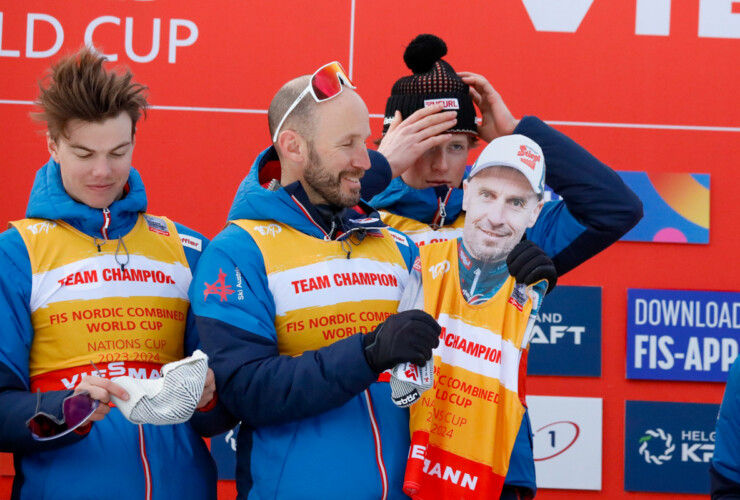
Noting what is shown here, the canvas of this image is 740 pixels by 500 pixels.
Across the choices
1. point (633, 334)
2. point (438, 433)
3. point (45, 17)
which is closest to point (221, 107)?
point (45, 17)

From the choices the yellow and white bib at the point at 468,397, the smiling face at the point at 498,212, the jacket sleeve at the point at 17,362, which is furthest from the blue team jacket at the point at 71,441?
the smiling face at the point at 498,212

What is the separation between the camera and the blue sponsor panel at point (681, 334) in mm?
2998

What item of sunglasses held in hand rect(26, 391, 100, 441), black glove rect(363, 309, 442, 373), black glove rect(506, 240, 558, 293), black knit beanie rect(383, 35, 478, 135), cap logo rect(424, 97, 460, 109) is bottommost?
sunglasses held in hand rect(26, 391, 100, 441)

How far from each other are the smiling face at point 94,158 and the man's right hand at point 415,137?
606mm

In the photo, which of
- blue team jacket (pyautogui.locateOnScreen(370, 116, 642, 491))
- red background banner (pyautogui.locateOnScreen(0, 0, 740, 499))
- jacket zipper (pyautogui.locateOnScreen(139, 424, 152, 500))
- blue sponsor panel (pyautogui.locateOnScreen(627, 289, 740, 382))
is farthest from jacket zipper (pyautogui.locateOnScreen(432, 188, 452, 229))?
blue sponsor panel (pyautogui.locateOnScreen(627, 289, 740, 382))

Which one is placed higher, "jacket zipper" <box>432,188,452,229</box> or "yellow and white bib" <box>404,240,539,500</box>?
"jacket zipper" <box>432,188,452,229</box>

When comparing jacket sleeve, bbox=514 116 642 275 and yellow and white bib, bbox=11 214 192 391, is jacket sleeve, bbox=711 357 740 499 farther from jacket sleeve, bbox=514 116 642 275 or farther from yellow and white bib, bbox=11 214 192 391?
yellow and white bib, bbox=11 214 192 391

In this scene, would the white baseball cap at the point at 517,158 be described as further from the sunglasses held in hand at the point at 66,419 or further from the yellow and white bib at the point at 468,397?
the sunglasses held in hand at the point at 66,419

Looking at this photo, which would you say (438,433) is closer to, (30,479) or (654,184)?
(30,479)

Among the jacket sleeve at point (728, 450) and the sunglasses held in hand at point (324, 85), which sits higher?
the sunglasses held in hand at point (324, 85)

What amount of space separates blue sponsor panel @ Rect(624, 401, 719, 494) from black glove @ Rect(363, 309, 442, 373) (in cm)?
193

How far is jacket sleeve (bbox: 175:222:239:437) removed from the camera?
1.49 meters

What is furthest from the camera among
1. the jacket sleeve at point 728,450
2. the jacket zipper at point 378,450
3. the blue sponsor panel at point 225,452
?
the blue sponsor panel at point 225,452

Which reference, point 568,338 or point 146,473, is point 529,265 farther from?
point 568,338
